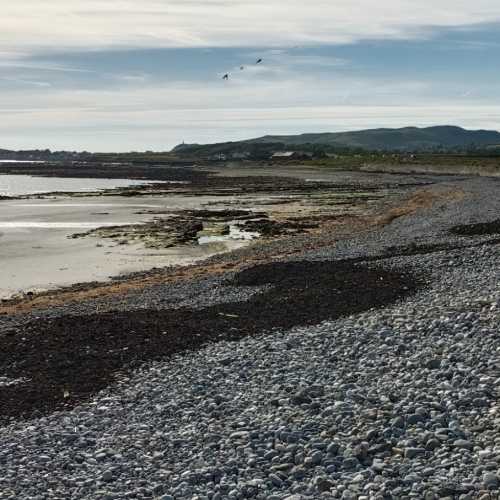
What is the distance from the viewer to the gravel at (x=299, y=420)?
8.05 m

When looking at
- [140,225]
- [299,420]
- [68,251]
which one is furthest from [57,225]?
[299,420]

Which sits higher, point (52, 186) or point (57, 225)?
point (52, 186)

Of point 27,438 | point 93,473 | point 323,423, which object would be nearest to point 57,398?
point 27,438

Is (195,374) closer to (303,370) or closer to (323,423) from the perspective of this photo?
(303,370)

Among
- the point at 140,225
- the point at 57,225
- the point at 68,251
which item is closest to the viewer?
the point at 68,251

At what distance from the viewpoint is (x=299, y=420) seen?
9.75 meters

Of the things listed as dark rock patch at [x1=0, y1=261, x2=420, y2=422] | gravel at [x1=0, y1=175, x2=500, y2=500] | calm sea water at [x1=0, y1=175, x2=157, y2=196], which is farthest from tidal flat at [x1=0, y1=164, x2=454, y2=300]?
gravel at [x1=0, y1=175, x2=500, y2=500]

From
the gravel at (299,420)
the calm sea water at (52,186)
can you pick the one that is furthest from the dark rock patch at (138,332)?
the calm sea water at (52,186)

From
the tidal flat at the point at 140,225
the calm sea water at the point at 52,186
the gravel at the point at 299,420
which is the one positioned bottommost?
the gravel at the point at 299,420

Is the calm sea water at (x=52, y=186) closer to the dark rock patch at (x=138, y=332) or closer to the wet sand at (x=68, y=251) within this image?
the wet sand at (x=68, y=251)

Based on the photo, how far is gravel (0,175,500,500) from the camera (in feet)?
26.4

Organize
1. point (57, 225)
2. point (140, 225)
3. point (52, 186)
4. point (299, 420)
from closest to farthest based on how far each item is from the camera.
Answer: point (299, 420)
point (140, 225)
point (57, 225)
point (52, 186)

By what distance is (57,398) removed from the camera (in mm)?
12102

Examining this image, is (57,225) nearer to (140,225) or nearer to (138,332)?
(140,225)
